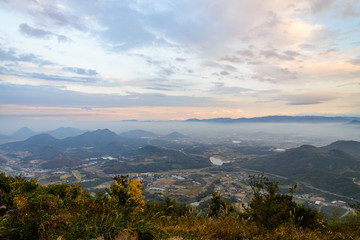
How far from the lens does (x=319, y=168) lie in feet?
360

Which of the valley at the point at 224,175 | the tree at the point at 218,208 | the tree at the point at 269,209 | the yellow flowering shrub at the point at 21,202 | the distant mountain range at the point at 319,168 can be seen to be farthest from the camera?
the distant mountain range at the point at 319,168

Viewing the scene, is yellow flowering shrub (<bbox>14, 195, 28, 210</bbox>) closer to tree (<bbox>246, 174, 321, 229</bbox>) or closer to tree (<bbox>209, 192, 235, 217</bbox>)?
tree (<bbox>209, 192, 235, 217</bbox>)

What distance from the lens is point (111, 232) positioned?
15.7 ft

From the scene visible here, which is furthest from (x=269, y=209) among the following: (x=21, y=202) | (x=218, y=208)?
(x=218, y=208)

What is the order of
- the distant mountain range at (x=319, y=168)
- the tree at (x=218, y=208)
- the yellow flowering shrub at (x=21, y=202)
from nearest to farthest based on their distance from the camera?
the yellow flowering shrub at (x=21, y=202) < the tree at (x=218, y=208) < the distant mountain range at (x=319, y=168)

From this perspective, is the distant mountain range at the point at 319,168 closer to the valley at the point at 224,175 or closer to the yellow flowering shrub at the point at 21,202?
the valley at the point at 224,175

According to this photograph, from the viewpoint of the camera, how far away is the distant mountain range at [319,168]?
255ft

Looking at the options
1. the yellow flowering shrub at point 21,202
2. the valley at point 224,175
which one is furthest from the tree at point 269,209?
the valley at point 224,175

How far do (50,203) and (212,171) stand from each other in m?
118

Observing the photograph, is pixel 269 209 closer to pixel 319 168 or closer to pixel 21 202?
pixel 21 202

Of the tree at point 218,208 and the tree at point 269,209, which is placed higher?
the tree at point 269,209

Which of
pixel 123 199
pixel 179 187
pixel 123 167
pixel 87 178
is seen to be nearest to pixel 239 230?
pixel 123 199

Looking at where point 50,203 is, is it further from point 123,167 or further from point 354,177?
point 123,167

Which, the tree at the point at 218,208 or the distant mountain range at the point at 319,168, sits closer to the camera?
the tree at the point at 218,208
